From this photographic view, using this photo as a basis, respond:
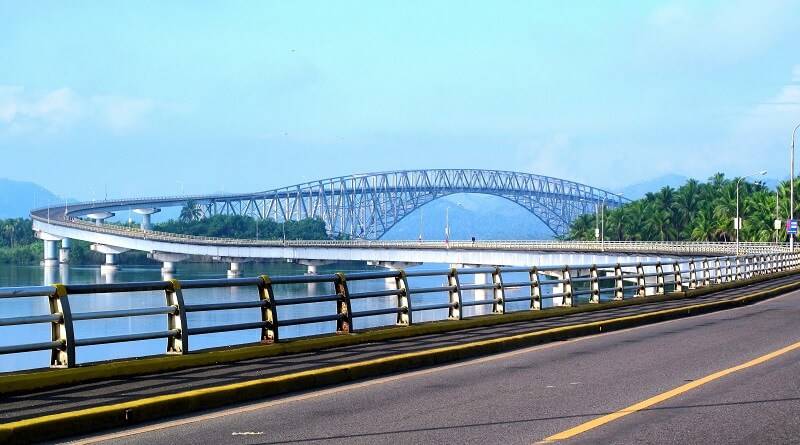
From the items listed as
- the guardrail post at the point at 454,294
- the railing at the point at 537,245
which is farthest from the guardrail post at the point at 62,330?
the railing at the point at 537,245

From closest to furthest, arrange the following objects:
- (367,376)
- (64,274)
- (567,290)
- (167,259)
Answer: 1. (367,376)
2. (567,290)
3. (64,274)
4. (167,259)

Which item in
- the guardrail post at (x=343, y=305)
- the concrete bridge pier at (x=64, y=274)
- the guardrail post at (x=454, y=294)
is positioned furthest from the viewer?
the concrete bridge pier at (x=64, y=274)

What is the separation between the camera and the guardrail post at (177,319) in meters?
15.7

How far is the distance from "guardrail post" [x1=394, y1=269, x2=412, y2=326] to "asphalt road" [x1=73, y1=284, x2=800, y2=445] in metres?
3.01

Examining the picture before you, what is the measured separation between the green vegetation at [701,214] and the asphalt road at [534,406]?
407 ft

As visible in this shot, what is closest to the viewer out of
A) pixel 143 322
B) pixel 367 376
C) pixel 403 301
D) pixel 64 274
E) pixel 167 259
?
pixel 367 376

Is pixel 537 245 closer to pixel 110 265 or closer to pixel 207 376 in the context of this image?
pixel 110 265

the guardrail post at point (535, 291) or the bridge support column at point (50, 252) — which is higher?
the bridge support column at point (50, 252)

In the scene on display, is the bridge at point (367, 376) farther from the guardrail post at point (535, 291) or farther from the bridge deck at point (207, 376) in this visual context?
the guardrail post at point (535, 291)

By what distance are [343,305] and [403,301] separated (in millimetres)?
2320

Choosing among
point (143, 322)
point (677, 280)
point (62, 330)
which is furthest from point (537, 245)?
point (62, 330)

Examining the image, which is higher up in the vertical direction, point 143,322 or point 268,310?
point 268,310

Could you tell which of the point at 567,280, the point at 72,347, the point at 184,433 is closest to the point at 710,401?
the point at 184,433

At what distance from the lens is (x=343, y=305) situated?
20094 mm
